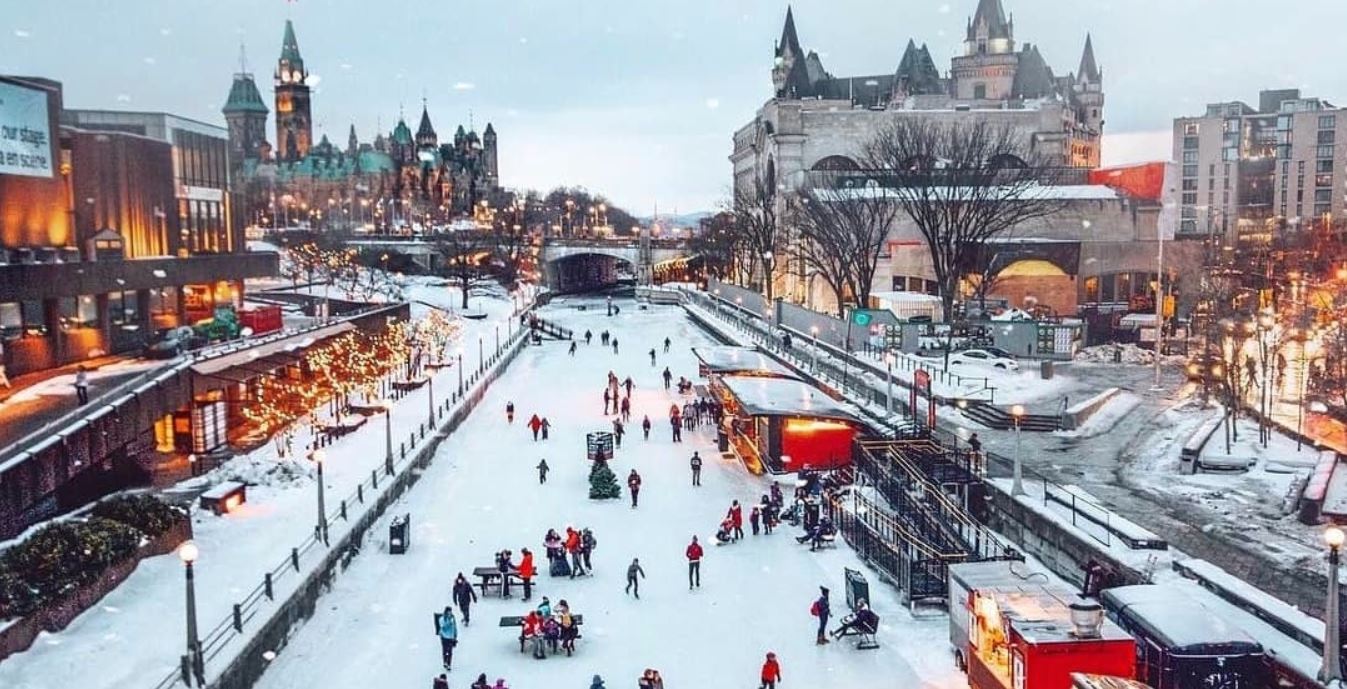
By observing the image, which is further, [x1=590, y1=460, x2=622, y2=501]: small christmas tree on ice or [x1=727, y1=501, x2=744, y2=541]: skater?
[x1=590, y1=460, x2=622, y2=501]: small christmas tree on ice

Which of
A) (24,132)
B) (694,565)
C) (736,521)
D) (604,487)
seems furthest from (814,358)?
(24,132)

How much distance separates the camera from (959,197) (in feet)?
166

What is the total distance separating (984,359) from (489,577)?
29.0 m

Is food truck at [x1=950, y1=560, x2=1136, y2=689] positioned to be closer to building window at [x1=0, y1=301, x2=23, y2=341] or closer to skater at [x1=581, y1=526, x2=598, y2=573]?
skater at [x1=581, y1=526, x2=598, y2=573]

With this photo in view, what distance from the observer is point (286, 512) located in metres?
24.7

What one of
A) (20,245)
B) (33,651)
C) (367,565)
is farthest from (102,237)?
(33,651)

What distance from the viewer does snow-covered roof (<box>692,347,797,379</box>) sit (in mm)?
39625

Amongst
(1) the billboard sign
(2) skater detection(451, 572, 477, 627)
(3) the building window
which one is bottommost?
(2) skater detection(451, 572, 477, 627)

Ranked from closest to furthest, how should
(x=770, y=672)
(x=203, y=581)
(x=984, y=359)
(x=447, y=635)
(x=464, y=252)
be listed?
(x=770, y=672)
(x=447, y=635)
(x=203, y=581)
(x=984, y=359)
(x=464, y=252)

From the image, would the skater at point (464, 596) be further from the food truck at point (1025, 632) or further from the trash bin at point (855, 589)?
the food truck at point (1025, 632)

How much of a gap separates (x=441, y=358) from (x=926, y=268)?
98.6ft

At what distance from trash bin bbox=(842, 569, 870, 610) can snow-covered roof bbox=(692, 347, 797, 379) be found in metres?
19.1

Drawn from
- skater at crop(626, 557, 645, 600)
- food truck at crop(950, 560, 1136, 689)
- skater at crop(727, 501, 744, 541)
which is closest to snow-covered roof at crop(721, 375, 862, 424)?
skater at crop(727, 501, 744, 541)

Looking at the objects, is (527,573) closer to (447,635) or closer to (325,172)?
(447,635)
